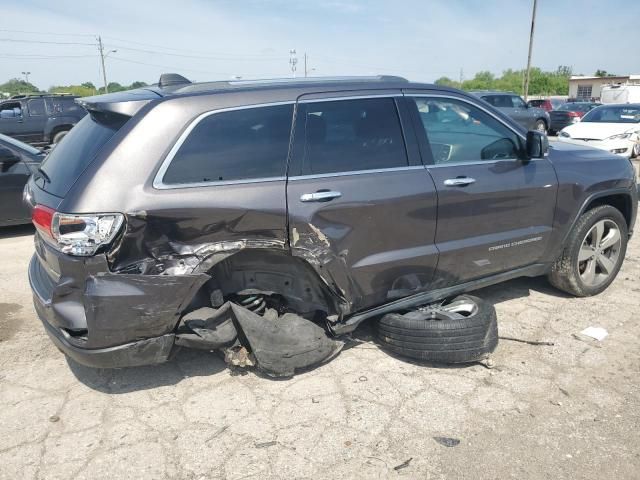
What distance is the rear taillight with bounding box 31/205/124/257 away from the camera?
2.65 m

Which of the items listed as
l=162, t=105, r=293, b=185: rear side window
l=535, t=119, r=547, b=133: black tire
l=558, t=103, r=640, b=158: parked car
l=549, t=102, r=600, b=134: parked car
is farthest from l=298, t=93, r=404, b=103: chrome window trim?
l=549, t=102, r=600, b=134: parked car

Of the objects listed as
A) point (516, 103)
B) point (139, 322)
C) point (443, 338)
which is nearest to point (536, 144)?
point (443, 338)

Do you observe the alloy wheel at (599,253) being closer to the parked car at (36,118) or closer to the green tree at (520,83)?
the parked car at (36,118)

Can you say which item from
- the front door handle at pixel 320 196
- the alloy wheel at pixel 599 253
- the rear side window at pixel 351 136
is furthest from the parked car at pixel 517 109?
the front door handle at pixel 320 196

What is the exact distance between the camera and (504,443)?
2.69m

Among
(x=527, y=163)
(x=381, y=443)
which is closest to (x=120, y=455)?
(x=381, y=443)

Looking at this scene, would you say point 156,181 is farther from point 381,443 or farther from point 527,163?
point 527,163

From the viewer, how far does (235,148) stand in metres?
2.98

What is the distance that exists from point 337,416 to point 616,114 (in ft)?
46.6

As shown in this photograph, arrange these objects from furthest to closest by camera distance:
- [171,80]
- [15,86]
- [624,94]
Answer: [15,86], [624,94], [171,80]

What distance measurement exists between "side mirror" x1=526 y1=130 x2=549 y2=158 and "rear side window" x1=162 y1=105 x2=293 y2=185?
1903mm

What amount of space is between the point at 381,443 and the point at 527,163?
94.4 inches

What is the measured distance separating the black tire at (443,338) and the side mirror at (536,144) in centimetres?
131

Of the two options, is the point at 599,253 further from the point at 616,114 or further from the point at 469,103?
the point at 616,114
